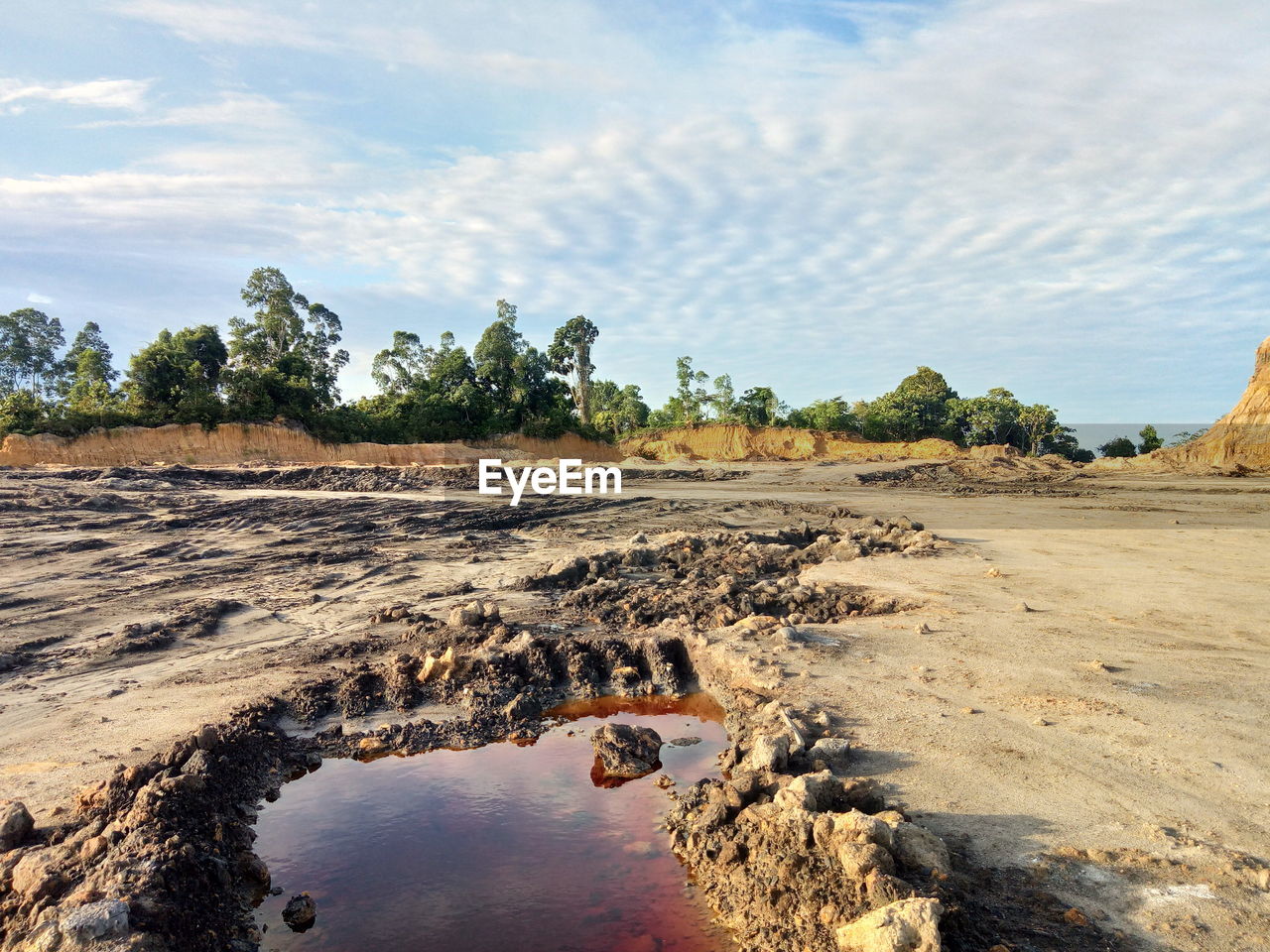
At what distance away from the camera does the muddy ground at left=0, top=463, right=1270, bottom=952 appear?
330cm

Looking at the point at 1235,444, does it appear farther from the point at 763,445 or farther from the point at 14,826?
the point at 14,826

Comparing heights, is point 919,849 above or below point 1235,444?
below

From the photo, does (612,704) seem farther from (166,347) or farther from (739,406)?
(739,406)

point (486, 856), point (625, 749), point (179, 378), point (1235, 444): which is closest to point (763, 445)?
point (1235, 444)

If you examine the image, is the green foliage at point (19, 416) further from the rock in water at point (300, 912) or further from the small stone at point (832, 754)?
the small stone at point (832, 754)

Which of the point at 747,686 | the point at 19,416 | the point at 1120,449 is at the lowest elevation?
the point at 747,686

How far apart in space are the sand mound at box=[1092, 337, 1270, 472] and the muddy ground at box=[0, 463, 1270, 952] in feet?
65.7

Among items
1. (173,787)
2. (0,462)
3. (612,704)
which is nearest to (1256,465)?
(612,704)

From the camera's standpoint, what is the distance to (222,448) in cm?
3253

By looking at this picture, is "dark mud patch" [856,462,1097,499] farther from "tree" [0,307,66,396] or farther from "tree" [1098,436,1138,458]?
"tree" [0,307,66,396]

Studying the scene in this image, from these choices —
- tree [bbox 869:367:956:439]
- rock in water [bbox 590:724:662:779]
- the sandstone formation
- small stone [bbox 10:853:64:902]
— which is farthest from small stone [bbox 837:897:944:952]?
tree [bbox 869:367:956:439]

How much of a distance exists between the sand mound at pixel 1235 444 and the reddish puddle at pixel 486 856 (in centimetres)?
3405

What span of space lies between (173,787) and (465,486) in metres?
21.0

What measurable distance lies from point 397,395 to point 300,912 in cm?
4401
